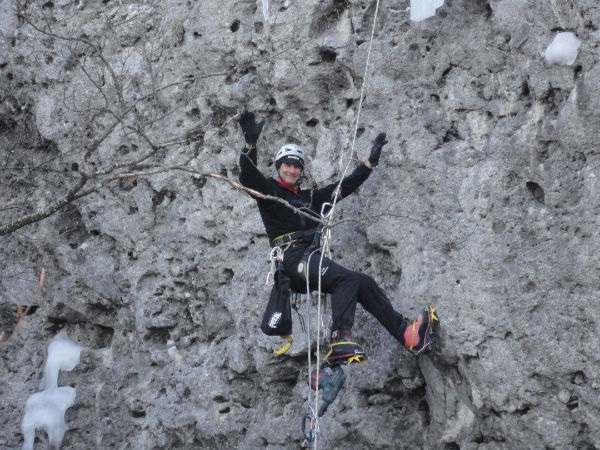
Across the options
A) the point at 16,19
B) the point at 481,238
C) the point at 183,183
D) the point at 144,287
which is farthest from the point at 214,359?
the point at 16,19

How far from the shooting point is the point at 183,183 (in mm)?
8430

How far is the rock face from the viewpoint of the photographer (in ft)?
20.9

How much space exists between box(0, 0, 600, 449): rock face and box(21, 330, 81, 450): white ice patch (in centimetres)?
10

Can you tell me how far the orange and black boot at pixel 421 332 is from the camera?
6707mm

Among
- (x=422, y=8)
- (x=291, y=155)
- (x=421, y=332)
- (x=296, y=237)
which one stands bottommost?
(x=421, y=332)

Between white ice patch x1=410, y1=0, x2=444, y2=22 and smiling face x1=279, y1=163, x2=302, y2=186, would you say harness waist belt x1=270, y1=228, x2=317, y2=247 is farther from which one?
white ice patch x1=410, y1=0, x2=444, y2=22

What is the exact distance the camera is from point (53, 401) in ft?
28.2

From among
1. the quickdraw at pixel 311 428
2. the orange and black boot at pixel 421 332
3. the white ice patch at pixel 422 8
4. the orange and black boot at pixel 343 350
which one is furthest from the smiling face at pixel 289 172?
the quickdraw at pixel 311 428

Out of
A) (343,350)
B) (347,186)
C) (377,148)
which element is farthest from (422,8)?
(343,350)

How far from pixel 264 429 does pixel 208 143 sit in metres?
2.42

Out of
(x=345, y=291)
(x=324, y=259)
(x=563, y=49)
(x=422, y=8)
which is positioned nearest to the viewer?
(x=563, y=49)

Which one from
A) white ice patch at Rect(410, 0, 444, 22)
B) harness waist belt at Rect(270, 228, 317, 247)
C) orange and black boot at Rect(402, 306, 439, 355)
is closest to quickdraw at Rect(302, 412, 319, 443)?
orange and black boot at Rect(402, 306, 439, 355)

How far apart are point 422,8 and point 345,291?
215cm

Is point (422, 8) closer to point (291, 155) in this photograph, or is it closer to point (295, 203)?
point (291, 155)
